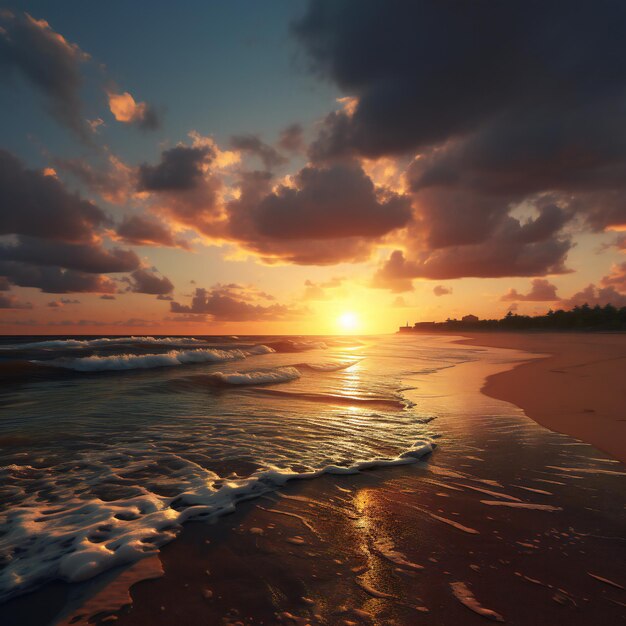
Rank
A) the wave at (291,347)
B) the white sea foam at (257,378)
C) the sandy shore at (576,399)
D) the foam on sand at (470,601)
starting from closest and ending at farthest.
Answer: the foam on sand at (470,601)
the sandy shore at (576,399)
the white sea foam at (257,378)
the wave at (291,347)

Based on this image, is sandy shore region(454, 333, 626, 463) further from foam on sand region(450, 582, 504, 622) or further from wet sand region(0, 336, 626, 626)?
foam on sand region(450, 582, 504, 622)

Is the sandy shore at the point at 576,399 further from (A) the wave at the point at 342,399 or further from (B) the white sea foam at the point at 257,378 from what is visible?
(B) the white sea foam at the point at 257,378

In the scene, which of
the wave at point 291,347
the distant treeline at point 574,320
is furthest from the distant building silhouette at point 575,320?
the wave at point 291,347

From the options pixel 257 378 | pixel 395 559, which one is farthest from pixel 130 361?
pixel 395 559

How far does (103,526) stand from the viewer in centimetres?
384

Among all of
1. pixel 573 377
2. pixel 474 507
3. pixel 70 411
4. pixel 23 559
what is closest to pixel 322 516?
pixel 474 507

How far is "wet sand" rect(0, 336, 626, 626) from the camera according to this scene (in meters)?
2.54

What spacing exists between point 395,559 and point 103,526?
9.85 ft

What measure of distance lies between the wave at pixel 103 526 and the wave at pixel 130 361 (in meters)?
17.9

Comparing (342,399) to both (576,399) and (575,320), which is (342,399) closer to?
(576,399)

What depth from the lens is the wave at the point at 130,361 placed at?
66.4 ft

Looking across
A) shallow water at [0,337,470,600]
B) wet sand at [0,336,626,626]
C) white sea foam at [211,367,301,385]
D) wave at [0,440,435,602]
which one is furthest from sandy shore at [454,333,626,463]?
white sea foam at [211,367,301,385]

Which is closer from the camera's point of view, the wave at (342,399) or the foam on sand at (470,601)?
the foam on sand at (470,601)

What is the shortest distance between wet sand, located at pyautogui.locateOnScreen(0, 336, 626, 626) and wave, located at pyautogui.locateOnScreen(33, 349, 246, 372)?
19.4 m
